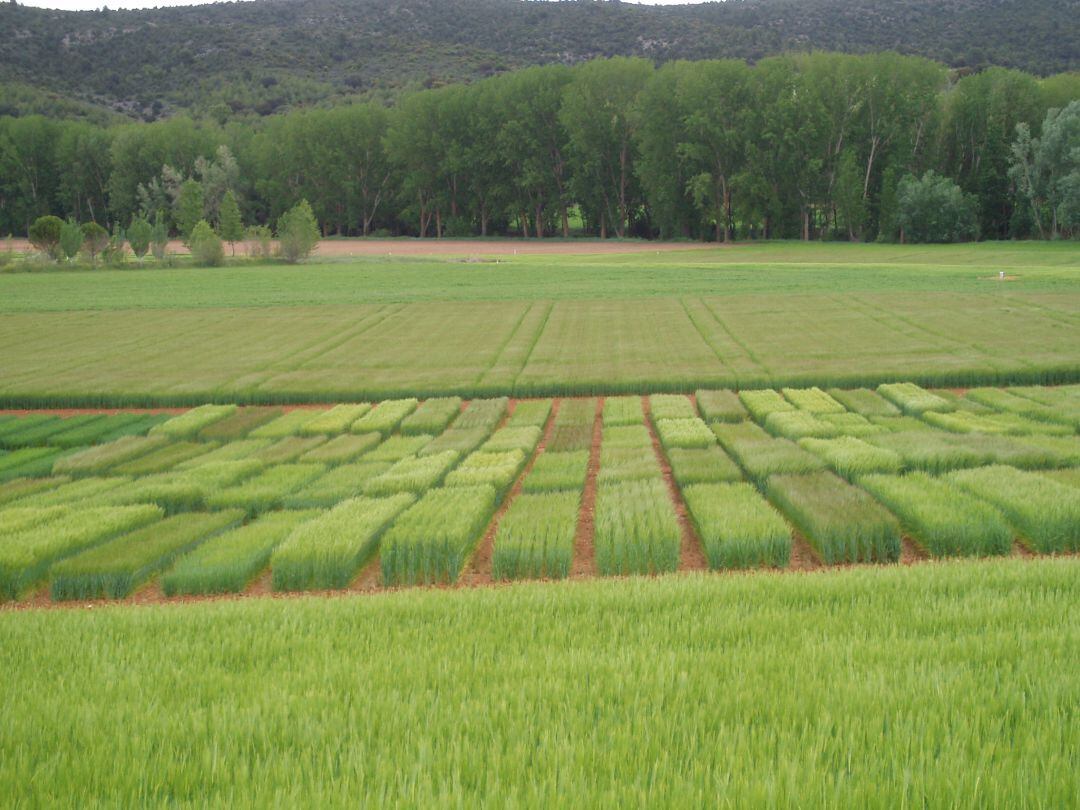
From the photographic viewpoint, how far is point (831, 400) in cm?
2009

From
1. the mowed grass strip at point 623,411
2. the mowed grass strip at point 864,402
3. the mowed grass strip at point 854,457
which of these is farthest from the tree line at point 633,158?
the mowed grass strip at point 854,457

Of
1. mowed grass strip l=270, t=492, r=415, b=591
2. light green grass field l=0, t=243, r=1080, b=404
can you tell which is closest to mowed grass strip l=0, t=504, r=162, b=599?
mowed grass strip l=270, t=492, r=415, b=591

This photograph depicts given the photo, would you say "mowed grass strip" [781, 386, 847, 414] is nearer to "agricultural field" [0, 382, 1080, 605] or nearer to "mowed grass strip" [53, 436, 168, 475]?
"agricultural field" [0, 382, 1080, 605]

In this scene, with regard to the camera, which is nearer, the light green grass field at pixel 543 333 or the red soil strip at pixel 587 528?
the red soil strip at pixel 587 528

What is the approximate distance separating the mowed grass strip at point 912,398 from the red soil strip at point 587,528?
726cm

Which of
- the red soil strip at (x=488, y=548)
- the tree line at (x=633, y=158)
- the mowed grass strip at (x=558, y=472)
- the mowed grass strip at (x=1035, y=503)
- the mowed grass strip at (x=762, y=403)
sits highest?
the tree line at (x=633, y=158)

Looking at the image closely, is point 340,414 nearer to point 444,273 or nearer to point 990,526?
point 990,526

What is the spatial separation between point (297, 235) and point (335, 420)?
56.9m

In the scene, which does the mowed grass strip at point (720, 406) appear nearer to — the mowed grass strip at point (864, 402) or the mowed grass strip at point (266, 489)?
the mowed grass strip at point (864, 402)

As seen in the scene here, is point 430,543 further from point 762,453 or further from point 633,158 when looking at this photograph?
point 633,158

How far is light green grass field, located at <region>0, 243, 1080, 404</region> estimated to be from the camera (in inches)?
974

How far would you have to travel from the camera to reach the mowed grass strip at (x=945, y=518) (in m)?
10.0

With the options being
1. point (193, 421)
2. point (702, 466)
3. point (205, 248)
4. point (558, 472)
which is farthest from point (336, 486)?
point (205, 248)

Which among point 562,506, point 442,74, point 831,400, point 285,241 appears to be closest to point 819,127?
point 285,241
